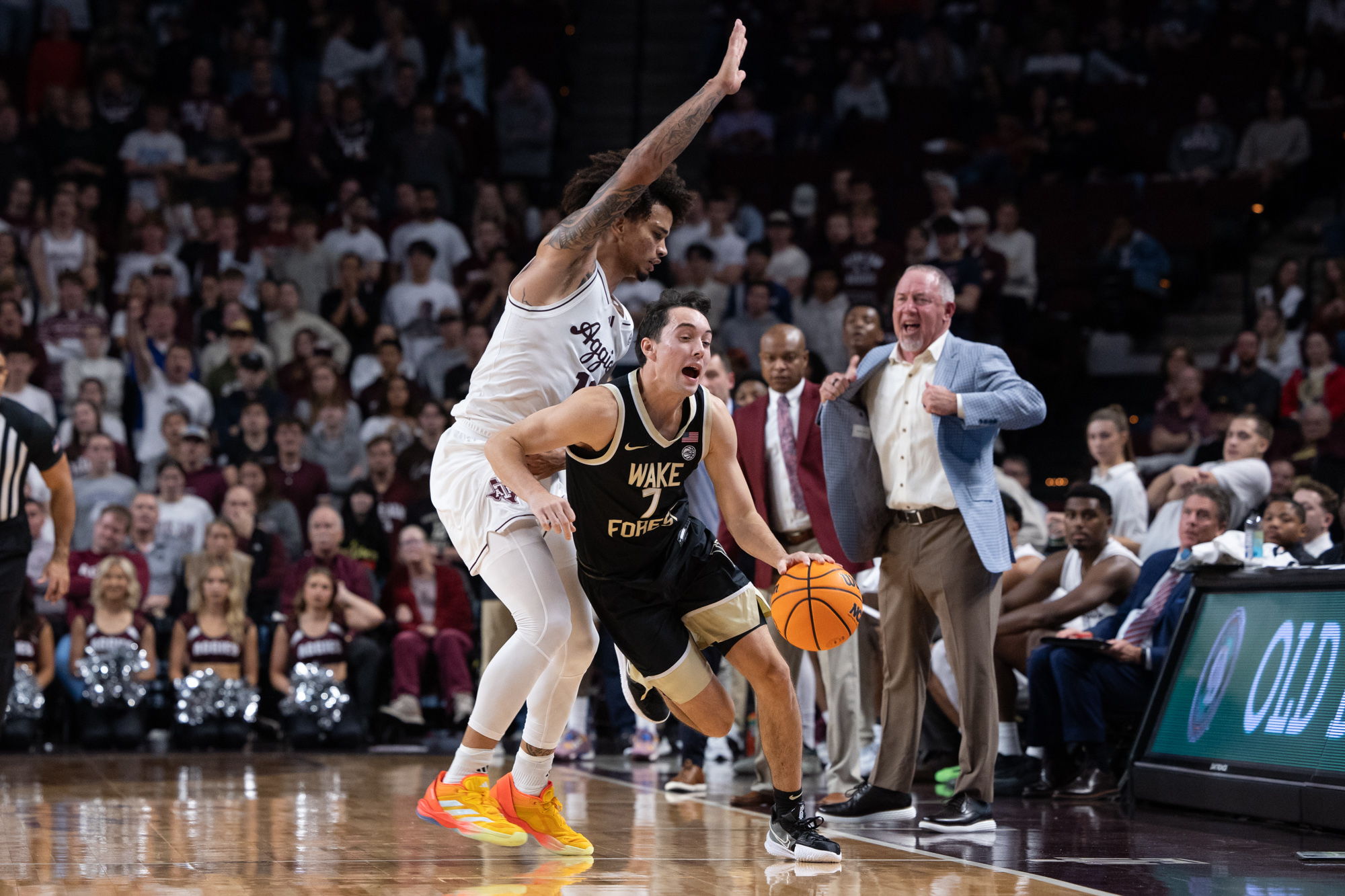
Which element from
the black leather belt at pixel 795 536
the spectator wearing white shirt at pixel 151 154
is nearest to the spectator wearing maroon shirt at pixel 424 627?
the black leather belt at pixel 795 536

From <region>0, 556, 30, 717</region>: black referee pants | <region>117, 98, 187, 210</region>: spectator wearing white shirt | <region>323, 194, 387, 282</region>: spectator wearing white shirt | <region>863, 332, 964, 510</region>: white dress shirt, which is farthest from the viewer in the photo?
<region>117, 98, 187, 210</region>: spectator wearing white shirt

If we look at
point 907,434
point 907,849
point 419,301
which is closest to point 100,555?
point 419,301

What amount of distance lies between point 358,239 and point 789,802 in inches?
371

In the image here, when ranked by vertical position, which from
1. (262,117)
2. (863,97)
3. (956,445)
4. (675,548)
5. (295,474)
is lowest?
(675,548)

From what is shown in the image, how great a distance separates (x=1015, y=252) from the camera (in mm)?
12547

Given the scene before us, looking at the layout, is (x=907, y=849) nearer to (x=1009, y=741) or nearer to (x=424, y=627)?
(x=1009, y=741)

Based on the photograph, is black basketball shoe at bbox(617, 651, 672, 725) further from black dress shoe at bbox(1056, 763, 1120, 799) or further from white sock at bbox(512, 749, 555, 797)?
black dress shoe at bbox(1056, 763, 1120, 799)

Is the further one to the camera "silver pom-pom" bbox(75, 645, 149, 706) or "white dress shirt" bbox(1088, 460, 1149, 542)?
"silver pom-pom" bbox(75, 645, 149, 706)

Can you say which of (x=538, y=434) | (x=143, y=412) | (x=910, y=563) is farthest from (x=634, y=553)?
(x=143, y=412)

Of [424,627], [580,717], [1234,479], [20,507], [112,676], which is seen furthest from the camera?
[424,627]

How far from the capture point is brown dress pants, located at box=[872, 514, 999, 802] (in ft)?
18.2

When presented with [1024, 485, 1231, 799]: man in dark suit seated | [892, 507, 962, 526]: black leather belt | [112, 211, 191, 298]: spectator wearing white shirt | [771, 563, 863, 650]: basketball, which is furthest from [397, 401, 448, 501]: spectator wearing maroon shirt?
[771, 563, 863, 650]: basketball

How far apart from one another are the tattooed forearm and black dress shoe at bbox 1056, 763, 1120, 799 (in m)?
3.73

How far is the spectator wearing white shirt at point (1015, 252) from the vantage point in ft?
40.8
